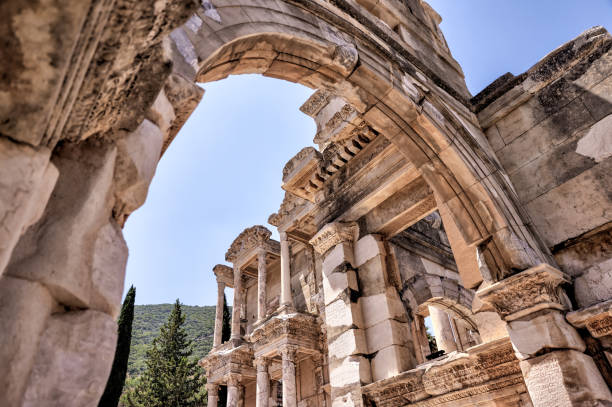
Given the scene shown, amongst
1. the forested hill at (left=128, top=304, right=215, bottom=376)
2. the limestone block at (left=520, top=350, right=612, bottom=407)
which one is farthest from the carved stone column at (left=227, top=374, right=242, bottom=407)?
the forested hill at (left=128, top=304, right=215, bottom=376)

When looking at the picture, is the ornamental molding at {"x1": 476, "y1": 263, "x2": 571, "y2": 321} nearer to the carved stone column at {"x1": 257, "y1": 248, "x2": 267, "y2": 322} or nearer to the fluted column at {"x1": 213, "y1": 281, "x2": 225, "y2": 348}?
the carved stone column at {"x1": 257, "y1": 248, "x2": 267, "y2": 322}

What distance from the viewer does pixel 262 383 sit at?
13.1m

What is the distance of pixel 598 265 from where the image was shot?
4387 millimetres

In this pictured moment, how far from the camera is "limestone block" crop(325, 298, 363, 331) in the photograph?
19.0 feet

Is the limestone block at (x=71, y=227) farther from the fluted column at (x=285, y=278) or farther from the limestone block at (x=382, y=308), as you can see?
the fluted column at (x=285, y=278)

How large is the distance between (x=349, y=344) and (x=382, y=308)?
71cm

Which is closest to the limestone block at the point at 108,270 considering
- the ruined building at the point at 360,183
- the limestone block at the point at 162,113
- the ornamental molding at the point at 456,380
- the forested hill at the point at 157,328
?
the ruined building at the point at 360,183

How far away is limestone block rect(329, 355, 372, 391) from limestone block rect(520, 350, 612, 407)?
6.77 feet

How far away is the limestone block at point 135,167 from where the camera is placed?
171cm

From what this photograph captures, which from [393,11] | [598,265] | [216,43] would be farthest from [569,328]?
[393,11]

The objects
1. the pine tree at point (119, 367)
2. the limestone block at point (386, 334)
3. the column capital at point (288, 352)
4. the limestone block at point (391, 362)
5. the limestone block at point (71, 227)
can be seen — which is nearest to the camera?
the limestone block at point (71, 227)

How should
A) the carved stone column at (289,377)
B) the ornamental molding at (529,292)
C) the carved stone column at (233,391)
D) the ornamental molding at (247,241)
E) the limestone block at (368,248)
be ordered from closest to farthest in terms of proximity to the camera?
the ornamental molding at (529,292) → the limestone block at (368,248) → the carved stone column at (289,377) → the carved stone column at (233,391) → the ornamental molding at (247,241)

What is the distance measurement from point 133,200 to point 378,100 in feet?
12.1

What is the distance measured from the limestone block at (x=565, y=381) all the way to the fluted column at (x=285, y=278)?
34.1 ft
